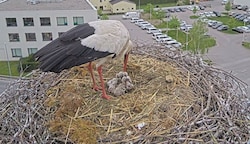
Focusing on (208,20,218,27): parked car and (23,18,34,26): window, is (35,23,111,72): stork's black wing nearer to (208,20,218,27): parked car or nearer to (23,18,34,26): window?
(23,18,34,26): window

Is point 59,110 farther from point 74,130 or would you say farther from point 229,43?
point 229,43

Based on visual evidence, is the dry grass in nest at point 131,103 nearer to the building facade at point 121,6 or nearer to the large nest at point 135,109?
the large nest at point 135,109

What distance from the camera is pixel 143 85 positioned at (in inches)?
166

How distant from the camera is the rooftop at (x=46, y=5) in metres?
13.4

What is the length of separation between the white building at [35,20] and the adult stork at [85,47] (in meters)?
9.32

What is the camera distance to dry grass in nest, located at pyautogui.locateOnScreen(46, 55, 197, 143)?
3363mm

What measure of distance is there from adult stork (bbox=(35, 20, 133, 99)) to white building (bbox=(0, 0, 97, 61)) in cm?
932

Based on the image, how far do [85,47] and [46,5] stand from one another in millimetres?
10990

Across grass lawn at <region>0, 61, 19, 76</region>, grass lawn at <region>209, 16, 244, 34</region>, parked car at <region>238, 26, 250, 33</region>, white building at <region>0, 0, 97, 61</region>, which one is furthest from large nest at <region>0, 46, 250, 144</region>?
grass lawn at <region>209, 16, 244, 34</region>

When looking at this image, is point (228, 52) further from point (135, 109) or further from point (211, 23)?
point (135, 109)

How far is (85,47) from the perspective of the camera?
3516 millimetres

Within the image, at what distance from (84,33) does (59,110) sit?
0.84m

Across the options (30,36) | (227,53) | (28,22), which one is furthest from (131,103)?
(227,53)

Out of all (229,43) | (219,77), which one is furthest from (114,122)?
(229,43)
